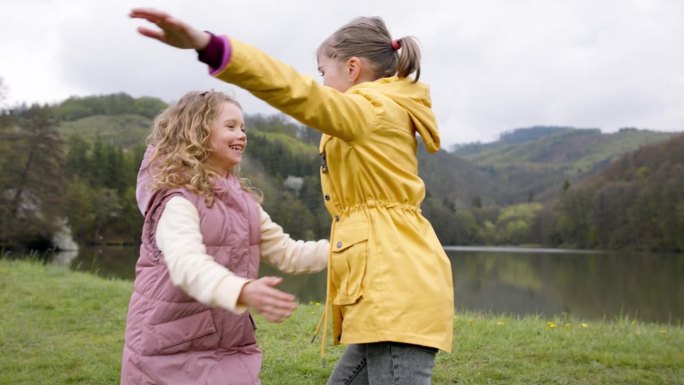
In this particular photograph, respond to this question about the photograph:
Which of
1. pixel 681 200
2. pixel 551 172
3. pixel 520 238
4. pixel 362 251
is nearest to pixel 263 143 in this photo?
pixel 520 238

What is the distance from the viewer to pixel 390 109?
94.3 inches

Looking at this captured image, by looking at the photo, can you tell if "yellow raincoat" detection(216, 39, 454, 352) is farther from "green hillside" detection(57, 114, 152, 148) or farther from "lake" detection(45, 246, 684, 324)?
→ "green hillside" detection(57, 114, 152, 148)

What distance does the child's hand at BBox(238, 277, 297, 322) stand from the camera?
179 cm

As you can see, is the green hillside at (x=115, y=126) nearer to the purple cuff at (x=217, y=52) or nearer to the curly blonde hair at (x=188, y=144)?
the curly blonde hair at (x=188, y=144)

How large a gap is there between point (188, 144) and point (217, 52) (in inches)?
30.9

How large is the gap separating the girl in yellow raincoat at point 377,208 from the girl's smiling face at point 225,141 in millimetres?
366

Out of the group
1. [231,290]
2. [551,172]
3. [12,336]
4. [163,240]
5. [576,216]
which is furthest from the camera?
[551,172]

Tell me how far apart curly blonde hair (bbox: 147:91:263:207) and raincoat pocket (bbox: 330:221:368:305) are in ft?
1.65

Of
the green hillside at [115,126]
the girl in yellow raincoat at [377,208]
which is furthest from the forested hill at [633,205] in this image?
the green hillside at [115,126]

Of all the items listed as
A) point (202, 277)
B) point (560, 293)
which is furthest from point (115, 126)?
point (202, 277)

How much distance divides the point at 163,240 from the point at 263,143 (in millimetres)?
93227

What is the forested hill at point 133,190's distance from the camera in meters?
37.4

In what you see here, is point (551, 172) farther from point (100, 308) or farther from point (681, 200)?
point (100, 308)

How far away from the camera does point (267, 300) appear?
70.9 inches
